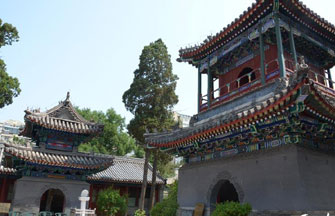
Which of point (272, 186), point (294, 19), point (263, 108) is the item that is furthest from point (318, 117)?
point (294, 19)

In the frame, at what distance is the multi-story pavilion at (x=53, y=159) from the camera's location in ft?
53.5

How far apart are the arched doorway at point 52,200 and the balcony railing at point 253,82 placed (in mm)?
14300

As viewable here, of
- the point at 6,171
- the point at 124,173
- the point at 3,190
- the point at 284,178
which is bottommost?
the point at 3,190

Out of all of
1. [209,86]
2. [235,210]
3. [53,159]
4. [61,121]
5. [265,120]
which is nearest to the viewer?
[265,120]

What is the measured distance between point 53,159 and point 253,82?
12.5 metres

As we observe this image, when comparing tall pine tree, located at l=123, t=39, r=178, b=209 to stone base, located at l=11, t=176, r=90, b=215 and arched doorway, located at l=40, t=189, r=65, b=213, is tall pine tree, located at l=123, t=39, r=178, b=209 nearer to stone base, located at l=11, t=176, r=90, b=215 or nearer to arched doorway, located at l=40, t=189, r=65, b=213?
stone base, located at l=11, t=176, r=90, b=215

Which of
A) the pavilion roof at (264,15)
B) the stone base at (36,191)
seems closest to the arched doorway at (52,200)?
the stone base at (36,191)

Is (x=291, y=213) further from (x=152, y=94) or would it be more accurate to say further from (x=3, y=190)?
(x=3, y=190)

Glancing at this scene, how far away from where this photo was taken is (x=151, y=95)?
21.9 m

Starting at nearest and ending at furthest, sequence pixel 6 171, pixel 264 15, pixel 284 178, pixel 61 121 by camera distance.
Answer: pixel 284 178 → pixel 264 15 → pixel 61 121 → pixel 6 171

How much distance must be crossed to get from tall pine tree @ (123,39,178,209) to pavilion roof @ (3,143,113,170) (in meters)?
3.99

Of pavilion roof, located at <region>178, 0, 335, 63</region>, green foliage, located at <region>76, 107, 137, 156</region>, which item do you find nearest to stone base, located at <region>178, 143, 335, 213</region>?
pavilion roof, located at <region>178, 0, 335, 63</region>

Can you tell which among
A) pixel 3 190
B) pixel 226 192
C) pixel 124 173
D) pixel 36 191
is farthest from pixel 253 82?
pixel 3 190

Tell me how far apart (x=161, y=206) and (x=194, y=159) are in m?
3.04
